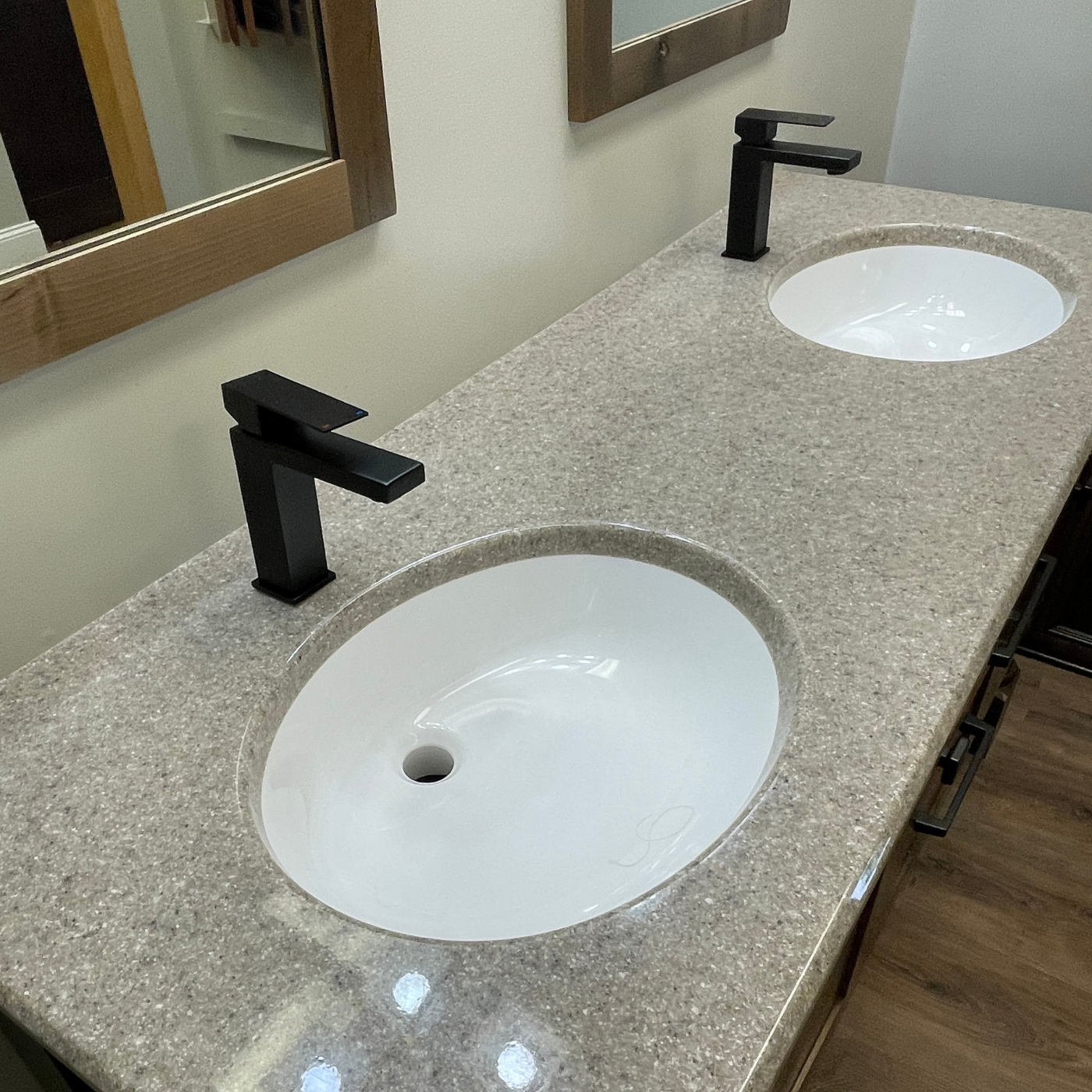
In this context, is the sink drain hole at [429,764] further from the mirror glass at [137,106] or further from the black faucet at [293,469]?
A: the mirror glass at [137,106]

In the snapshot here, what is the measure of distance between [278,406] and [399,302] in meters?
0.35

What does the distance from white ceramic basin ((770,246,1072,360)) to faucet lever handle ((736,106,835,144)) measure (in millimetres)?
190

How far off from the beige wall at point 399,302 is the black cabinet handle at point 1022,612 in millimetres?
679

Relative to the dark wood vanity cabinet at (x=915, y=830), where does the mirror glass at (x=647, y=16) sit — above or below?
above

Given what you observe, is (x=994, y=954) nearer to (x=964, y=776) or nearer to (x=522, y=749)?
(x=964, y=776)

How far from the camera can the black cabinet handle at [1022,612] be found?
1.18 meters

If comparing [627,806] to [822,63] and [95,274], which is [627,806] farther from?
[822,63]

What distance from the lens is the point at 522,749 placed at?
827 mm

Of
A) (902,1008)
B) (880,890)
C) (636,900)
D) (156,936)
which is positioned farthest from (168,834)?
(902,1008)

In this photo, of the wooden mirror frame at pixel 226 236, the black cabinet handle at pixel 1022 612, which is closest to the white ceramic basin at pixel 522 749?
the wooden mirror frame at pixel 226 236

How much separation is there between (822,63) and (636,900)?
163 centimetres

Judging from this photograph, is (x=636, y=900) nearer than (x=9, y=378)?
Yes

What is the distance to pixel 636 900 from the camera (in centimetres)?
59

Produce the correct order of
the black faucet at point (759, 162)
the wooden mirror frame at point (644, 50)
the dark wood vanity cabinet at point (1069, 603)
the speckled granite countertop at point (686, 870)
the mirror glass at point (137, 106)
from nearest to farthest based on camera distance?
the speckled granite countertop at point (686, 870)
the mirror glass at point (137, 106)
the wooden mirror frame at point (644, 50)
the black faucet at point (759, 162)
the dark wood vanity cabinet at point (1069, 603)
